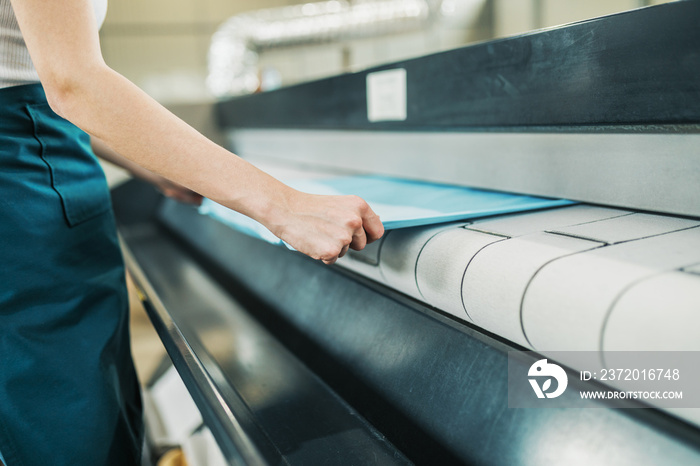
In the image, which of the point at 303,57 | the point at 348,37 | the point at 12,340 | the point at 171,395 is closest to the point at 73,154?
the point at 12,340

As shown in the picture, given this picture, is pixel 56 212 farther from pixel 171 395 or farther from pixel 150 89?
pixel 150 89

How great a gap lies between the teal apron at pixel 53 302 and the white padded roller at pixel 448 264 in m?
0.58

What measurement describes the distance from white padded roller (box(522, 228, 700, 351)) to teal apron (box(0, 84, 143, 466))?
28.3 inches

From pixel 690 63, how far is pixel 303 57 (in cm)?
639

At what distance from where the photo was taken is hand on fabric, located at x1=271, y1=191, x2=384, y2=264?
22.9 inches

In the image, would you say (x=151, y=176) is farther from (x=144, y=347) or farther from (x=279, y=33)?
(x=279, y=33)

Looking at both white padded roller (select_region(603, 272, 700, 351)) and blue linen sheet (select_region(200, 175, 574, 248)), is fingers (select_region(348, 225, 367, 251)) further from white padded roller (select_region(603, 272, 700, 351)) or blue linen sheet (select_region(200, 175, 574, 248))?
white padded roller (select_region(603, 272, 700, 351))

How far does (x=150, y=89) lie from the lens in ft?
18.6

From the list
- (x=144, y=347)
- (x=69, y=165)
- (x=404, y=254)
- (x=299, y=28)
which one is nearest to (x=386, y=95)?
(x=404, y=254)

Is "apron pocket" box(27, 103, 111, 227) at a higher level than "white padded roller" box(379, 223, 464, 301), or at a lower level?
higher

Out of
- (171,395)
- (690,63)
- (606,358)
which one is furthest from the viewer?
(171,395)

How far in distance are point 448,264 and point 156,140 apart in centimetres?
38

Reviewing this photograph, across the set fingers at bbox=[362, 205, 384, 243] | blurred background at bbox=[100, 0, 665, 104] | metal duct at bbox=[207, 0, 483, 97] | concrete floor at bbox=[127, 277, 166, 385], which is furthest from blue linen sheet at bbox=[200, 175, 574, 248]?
blurred background at bbox=[100, 0, 665, 104]

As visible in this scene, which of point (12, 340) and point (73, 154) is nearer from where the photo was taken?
point (12, 340)
